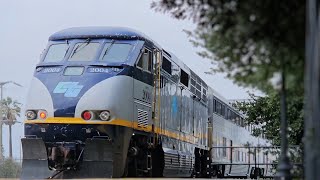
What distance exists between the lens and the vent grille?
13.7 metres

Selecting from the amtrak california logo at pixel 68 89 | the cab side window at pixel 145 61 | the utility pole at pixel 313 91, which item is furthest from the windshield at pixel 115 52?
the utility pole at pixel 313 91

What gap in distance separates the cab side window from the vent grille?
107 centimetres

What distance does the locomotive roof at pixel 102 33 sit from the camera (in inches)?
532

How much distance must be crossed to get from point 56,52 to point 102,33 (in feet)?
4.08

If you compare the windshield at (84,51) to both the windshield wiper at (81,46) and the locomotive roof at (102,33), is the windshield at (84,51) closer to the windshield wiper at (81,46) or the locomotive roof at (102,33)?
the windshield wiper at (81,46)

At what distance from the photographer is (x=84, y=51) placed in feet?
43.9

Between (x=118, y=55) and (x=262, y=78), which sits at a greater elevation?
(x=118, y=55)

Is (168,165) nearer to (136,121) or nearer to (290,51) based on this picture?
(136,121)

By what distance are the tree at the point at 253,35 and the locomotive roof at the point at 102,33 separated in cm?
645

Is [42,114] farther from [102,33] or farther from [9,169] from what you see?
[9,169]

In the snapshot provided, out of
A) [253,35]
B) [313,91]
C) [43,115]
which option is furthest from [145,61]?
[313,91]

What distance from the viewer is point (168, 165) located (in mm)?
15594

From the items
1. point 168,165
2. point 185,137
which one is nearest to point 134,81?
point 168,165

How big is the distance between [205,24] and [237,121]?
89.5 feet
